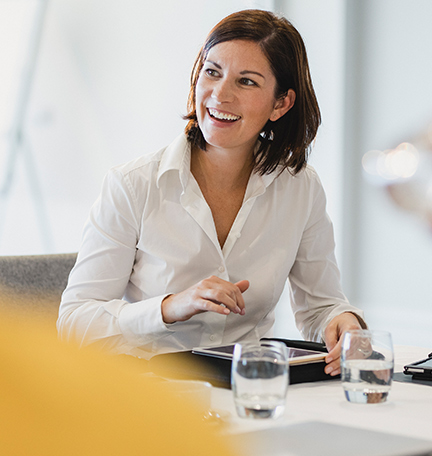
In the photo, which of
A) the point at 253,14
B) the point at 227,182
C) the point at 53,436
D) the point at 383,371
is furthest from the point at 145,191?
the point at 53,436

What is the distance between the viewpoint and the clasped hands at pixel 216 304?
1087 millimetres

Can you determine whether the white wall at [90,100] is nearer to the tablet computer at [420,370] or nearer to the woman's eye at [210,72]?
the woman's eye at [210,72]

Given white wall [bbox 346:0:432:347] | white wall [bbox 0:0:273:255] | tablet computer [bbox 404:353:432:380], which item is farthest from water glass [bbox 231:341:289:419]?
white wall [bbox 346:0:432:347]

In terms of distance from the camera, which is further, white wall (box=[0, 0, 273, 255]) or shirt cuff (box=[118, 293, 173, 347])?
white wall (box=[0, 0, 273, 255])

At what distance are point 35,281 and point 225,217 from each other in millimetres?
534

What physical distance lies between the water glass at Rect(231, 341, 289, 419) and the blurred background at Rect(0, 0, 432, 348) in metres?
2.92

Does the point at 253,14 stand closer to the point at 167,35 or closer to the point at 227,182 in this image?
the point at 227,182

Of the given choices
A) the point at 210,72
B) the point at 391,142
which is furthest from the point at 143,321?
the point at 391,142

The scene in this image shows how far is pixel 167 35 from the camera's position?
3.87 m

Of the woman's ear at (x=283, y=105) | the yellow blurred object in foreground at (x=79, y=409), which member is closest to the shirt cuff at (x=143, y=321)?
the woman's ear at (x=283, y=105)

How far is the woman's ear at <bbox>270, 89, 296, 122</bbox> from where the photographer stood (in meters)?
1.72

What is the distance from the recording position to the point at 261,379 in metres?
0.76

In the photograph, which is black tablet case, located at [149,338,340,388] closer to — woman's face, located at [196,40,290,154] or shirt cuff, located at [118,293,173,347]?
shirt cuff, located at [118,293,173,347]

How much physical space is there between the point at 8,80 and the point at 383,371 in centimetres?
308
